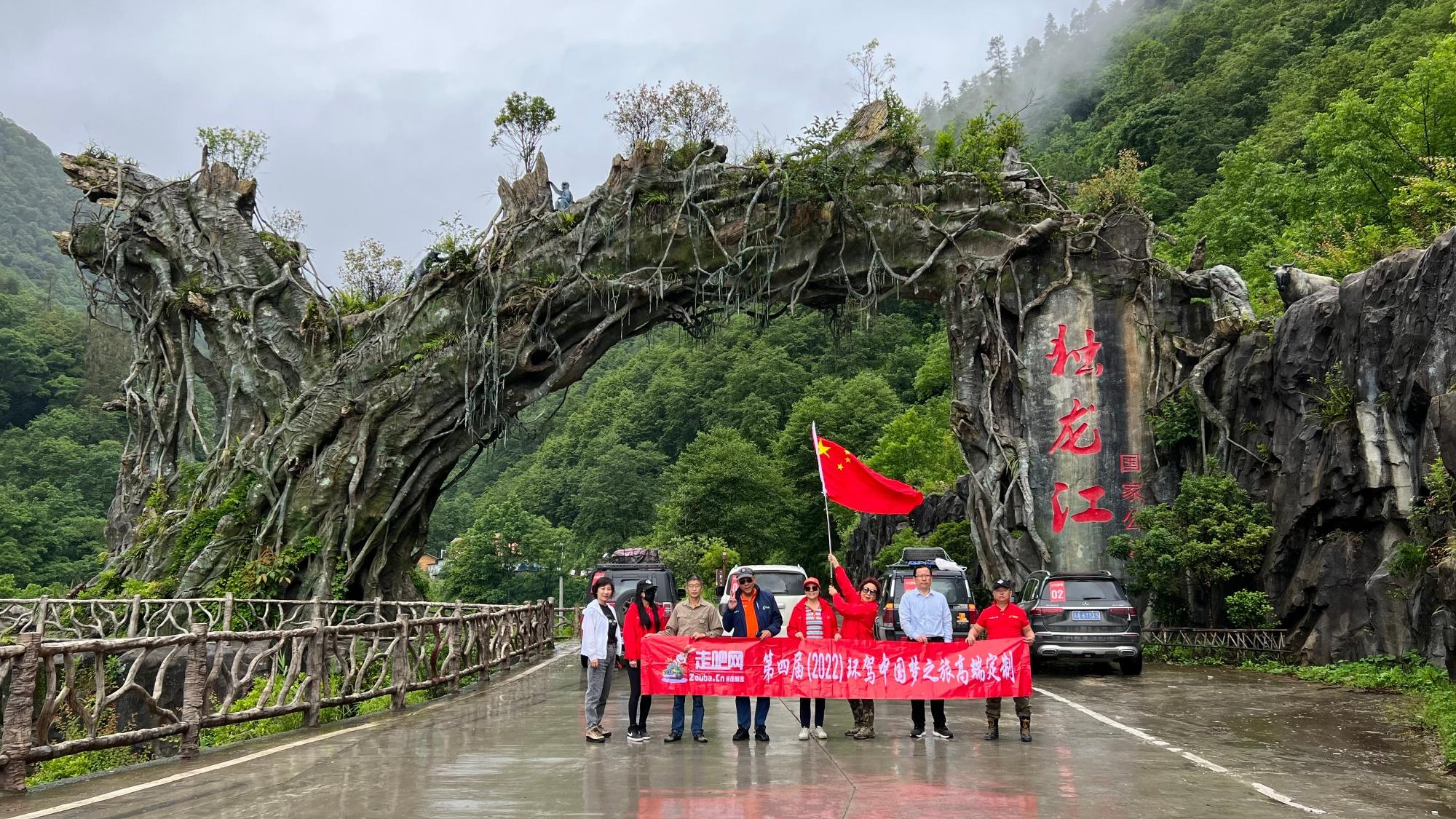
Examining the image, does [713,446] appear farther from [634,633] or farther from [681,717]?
[681,717]

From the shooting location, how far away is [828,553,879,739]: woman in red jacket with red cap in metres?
10.2

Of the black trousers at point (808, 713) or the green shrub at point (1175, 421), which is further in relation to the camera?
the green shrub at point (1175, 421)

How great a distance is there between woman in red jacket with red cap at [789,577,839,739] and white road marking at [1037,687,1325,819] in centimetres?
274

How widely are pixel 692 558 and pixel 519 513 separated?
11.8 meters

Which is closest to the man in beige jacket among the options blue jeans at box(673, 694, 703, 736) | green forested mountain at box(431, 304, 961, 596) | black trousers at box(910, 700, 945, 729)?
blue jeans at box(673, 694, 703, 736)

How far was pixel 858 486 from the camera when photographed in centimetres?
1562

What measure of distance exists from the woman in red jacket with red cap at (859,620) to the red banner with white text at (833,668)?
0.60 feet

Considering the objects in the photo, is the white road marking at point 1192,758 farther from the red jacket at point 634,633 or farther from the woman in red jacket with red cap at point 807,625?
the red jacket at point 634,633

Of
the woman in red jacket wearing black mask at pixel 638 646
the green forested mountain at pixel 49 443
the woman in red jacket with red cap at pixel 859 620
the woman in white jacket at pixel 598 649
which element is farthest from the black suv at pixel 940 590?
the green forested mountain at pixel 49 443

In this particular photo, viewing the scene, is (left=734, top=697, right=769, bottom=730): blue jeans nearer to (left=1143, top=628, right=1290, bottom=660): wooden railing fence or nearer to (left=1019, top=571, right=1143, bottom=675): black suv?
(left=1019, top=571, right=1143, bottom=675): black suv

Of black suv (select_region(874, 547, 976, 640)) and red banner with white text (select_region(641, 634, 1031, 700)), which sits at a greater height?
black suv (select_region(874, 547, 976, 640))

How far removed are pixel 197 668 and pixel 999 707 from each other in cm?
683

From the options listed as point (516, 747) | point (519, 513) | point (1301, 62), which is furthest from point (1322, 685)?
point (1301, 62)

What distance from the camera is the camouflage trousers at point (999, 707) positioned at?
386 inches
